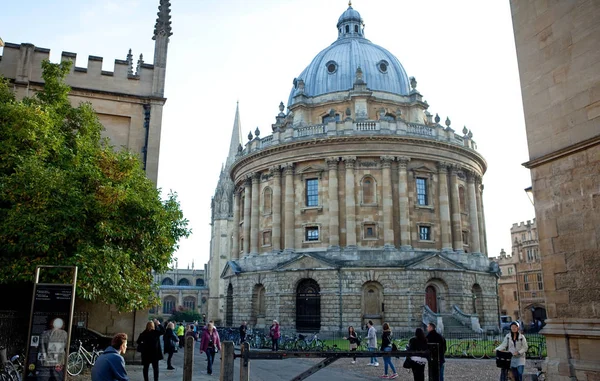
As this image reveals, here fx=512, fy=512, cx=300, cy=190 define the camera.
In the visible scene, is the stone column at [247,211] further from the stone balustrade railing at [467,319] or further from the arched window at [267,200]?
the stone balustrade railing at [467,319]

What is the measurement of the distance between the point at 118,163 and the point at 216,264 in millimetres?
73078

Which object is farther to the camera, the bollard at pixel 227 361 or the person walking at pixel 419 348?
the person walking at pixel 419 348

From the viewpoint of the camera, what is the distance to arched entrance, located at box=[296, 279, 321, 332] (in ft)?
126

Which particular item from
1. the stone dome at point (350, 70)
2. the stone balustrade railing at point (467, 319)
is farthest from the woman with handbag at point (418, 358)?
the stone dome at point (350, 70)

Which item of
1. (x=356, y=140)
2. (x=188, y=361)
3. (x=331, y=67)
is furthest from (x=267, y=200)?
(x=188, y=361)

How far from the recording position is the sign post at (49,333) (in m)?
9.75

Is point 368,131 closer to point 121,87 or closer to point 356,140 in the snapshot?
point 356,140

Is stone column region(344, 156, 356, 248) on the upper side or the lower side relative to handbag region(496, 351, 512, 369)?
upper

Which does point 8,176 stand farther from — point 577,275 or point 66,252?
point 577,275

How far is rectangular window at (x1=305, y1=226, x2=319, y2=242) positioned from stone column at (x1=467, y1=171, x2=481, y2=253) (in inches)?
519

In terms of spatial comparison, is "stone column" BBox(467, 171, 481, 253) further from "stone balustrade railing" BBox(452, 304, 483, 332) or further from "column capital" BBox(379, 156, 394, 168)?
"column capital" BBox(379, 156, 394, 168)

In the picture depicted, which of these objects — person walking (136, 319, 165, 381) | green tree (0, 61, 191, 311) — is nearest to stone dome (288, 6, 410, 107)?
green tree (0, 61, 191, 311)

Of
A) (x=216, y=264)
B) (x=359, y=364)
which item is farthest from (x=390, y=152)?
(x=216, y=264)

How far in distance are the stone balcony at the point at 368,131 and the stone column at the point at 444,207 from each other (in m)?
2.38
